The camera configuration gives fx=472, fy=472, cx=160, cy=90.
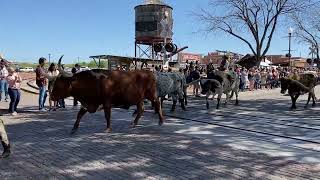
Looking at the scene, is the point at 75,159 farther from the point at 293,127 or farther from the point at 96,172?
the point at 293,127

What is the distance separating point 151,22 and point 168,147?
32.2 metres

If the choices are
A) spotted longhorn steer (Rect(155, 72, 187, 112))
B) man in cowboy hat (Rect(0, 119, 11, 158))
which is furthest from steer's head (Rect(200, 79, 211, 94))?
man in cowboy hat (Rect(0, 119, 11, 158))

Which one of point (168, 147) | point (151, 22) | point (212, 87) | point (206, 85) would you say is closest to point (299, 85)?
point (212, 87)

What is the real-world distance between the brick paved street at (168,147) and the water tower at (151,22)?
26428 mm

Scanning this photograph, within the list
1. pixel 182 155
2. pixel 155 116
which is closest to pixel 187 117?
pixel 155 116

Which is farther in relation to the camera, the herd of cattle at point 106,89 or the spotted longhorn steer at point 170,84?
the spotted longhorn steer at point 170,84

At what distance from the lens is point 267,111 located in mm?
15586

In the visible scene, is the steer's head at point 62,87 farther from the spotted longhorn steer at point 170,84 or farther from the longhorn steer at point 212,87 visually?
the longhorn steer at point 212,87

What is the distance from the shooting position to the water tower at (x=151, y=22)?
40.2 meters

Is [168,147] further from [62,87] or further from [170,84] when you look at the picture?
[170,84]

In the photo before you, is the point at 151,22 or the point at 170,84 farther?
the point at 151,22

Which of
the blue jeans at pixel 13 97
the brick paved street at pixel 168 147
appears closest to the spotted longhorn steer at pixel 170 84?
the brick paved street at pixel 168 147

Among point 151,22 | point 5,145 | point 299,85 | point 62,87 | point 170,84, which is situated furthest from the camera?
point 151,22

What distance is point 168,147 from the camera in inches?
357
